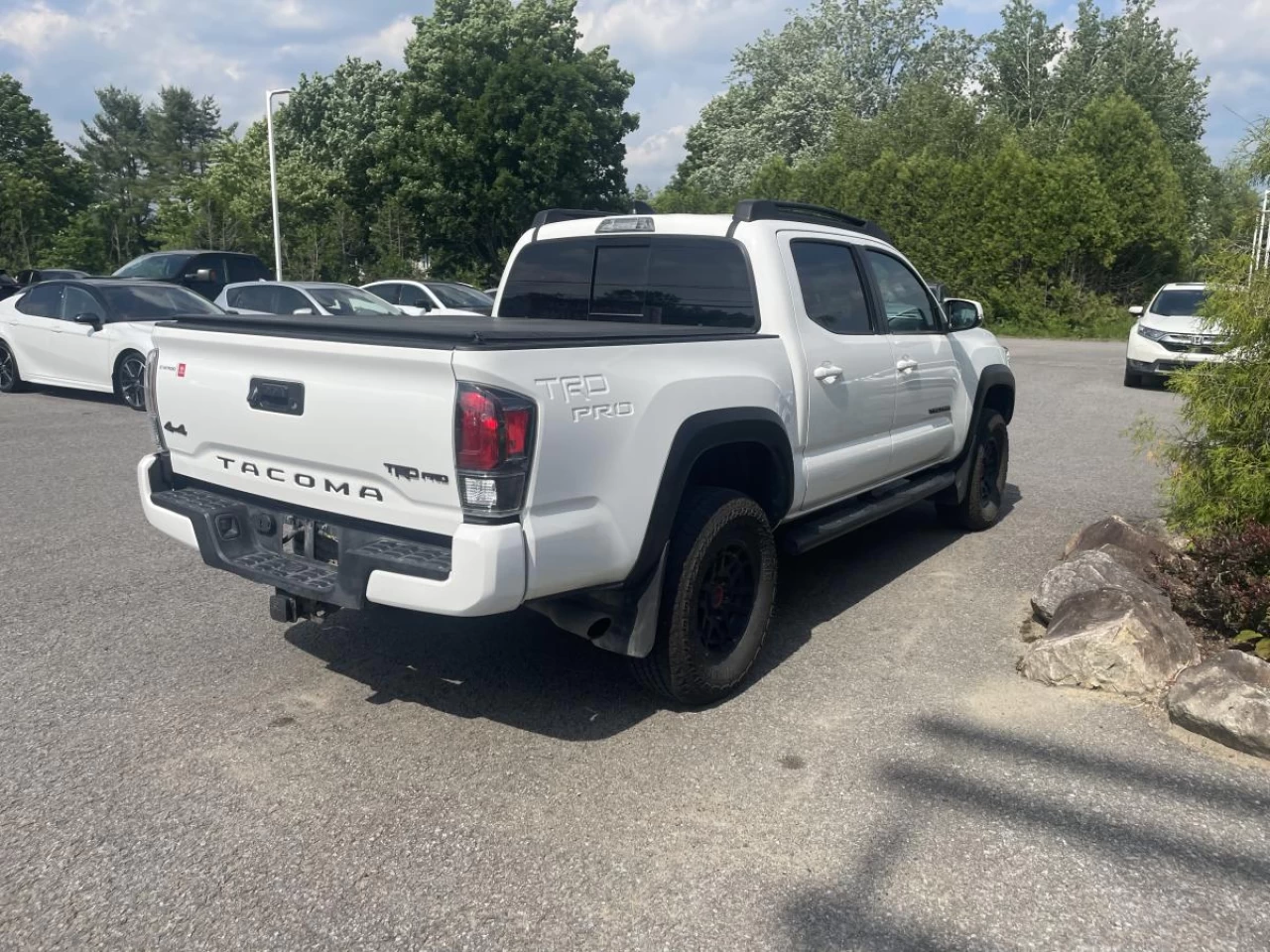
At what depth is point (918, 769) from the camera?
3.82m

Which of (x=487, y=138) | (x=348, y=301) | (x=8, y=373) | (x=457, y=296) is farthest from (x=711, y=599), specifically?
(x=487, y=138)

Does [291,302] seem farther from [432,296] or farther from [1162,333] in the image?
[1162,333]

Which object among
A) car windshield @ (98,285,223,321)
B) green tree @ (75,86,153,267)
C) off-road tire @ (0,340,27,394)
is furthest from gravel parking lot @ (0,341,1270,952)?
green tree @ (75,86,153,267)

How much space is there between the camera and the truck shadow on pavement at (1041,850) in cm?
292

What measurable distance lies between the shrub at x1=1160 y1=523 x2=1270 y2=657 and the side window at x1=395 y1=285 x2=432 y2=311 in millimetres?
15398

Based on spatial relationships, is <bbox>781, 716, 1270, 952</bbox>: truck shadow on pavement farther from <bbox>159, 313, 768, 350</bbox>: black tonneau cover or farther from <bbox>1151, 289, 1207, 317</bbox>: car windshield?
<bbox>1151, 289, 1207, 317</bbox>: car windshield

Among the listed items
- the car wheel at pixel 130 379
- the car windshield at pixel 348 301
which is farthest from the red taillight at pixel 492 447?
the car windshield at pixel 348 301

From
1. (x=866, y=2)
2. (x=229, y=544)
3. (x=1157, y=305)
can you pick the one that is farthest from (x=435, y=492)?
(x=866, y=2)

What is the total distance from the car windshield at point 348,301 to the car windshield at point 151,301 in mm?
1351

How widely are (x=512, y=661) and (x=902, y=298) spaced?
10.4ft

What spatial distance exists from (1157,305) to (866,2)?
4328 cm

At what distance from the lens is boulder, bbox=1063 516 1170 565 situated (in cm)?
579

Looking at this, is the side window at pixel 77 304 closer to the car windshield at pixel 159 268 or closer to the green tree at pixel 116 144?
the car windshield at pixel 159 268

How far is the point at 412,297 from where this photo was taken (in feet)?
63.4
